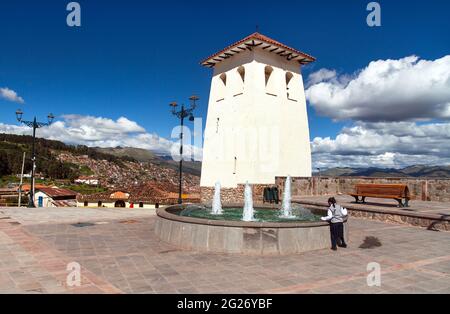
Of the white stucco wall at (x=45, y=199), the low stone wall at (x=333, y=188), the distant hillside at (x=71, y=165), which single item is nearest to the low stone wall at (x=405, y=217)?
the low stone wall at (x=333, y=188)

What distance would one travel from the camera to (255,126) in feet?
65.2

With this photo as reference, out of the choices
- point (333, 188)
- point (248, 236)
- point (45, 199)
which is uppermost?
point (333, 188)

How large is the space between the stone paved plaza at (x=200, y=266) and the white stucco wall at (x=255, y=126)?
1184cm

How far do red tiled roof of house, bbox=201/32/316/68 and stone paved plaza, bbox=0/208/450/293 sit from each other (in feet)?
47.4

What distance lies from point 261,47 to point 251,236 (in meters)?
16.4

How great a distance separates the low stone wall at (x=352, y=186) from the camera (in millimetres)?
15367

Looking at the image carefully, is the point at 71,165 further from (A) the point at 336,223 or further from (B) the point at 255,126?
(A) the point at 336,223

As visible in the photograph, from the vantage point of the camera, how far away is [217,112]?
74.2 feet

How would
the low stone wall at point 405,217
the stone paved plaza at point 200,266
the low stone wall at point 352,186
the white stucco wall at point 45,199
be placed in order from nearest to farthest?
the stone paved plaza at point 200,266
the low stone wall at point 405,217
the low stone wall at point 352,186
the white stucco wall at point 45,199

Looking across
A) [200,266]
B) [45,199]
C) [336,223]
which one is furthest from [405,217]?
[45,199]

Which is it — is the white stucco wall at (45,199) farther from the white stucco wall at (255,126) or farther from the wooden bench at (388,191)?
the wooden bench at (388,191)

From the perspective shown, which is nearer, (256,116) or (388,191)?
(388,191)

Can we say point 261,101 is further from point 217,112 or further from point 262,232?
point 262,232

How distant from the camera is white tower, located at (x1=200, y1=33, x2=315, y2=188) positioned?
19.9 m
